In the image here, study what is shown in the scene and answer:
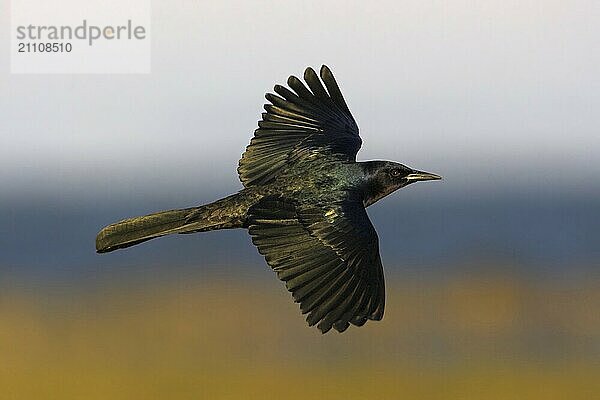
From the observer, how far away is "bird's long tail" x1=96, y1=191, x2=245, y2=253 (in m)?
8.09

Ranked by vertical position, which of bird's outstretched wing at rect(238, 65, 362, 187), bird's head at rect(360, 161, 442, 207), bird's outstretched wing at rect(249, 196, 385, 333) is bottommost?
bird's outstretched wing at rect(249, 196, 385, 333)

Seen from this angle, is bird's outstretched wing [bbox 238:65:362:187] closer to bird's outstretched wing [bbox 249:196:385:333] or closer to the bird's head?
the bird's head

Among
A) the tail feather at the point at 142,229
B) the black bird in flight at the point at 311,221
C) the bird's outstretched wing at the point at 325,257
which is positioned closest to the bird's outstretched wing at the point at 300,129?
the black bird in flight at the point at 311,221

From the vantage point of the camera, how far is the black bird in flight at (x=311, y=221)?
7.69 m

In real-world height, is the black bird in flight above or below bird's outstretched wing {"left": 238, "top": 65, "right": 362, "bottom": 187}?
below

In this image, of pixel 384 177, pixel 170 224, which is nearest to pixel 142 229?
pixel 170 224

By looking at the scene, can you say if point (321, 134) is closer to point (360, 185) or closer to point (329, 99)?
point (329, 99)

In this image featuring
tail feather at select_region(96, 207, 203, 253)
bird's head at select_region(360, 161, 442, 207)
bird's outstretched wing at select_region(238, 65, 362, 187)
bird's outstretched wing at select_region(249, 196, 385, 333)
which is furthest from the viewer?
bird's outstretched wing at select_region(238, 65, 362, 187)

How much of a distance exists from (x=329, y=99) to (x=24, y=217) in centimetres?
4668

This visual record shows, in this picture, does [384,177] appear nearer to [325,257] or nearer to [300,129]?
[325,257]

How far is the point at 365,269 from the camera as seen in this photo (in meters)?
7.89

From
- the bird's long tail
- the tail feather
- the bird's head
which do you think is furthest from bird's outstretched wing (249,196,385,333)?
the tail feather

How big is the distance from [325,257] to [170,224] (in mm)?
1018

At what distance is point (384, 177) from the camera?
8.48 meters
